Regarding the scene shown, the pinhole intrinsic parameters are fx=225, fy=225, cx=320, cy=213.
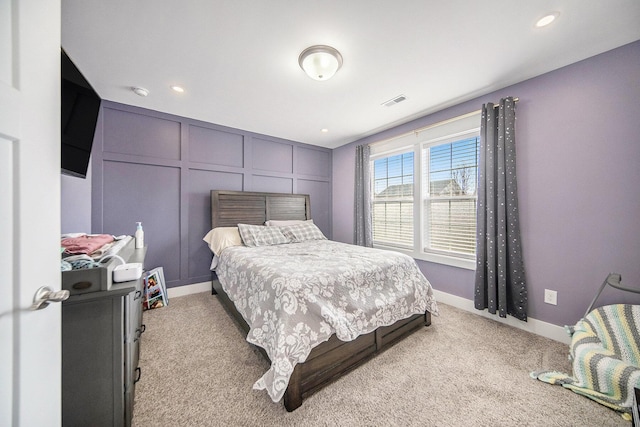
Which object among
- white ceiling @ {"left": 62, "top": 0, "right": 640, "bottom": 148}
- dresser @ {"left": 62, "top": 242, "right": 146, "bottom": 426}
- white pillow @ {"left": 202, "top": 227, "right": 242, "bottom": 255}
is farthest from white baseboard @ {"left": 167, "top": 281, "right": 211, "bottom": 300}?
white ceiling @ {"left": 62, "top": 0, "right": 640, "bottom": 148}

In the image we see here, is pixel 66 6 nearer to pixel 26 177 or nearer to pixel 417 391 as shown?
pixel 26 177

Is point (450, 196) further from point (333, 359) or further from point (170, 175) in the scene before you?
point (170, 175)

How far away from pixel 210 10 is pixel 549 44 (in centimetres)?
250

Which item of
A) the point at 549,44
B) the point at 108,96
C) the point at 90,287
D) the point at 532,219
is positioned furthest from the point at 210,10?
the point at 532,219

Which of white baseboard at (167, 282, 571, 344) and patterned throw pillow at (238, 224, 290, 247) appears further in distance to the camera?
patterned throw pillow at (238, 224, 290, 247)

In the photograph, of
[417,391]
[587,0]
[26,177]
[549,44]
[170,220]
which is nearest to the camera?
[26,177]

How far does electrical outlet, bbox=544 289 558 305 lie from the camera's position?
206cm

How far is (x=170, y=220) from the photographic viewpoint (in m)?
3.03

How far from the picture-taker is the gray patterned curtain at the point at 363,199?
3.76m

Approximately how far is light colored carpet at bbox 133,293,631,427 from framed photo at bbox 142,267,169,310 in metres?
0.58

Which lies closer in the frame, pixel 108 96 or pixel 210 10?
pixel 210 10

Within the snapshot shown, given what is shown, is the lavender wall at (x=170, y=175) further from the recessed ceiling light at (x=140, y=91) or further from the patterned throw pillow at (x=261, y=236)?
the patterned throw pillow at (x=261, y=236)

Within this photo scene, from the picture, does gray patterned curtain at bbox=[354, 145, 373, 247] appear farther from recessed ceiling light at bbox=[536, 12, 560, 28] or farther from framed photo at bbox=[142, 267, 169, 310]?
framed photo at bbox=[142, 267, 169, 310]

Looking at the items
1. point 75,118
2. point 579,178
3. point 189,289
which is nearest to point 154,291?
point 189,289
